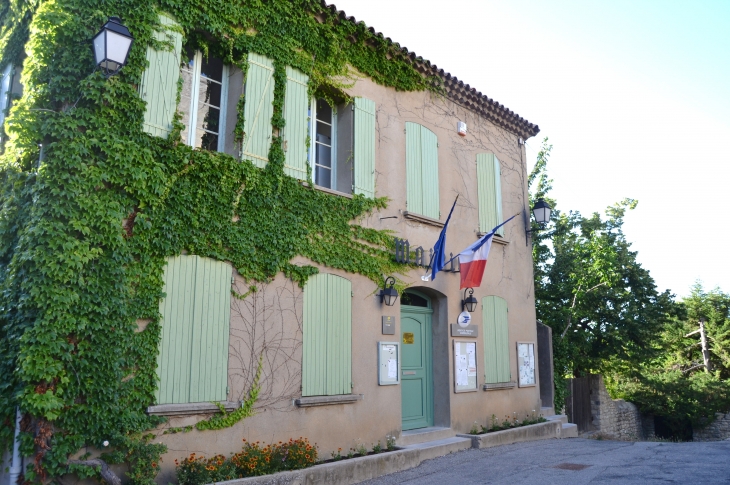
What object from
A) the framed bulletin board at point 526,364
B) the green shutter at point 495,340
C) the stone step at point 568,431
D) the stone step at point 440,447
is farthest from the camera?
the stone step at point 568,431

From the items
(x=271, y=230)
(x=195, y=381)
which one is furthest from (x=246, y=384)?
(x=271, y=230)

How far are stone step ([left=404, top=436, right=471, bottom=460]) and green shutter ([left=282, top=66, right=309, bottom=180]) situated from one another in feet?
14.0

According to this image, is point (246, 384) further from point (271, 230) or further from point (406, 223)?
point (406, 223)

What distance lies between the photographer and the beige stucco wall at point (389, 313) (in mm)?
6836

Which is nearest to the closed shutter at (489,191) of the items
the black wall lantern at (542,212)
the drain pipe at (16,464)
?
the black wall lantern at (542,212)

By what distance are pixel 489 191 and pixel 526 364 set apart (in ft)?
11.7

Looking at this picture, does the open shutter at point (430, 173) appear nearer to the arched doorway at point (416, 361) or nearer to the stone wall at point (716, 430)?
the arched doorway at point (416, 361)

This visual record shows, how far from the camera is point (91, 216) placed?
5.79 metres

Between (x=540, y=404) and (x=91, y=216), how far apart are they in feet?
30.5

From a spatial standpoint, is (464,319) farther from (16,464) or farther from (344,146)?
(16,464)

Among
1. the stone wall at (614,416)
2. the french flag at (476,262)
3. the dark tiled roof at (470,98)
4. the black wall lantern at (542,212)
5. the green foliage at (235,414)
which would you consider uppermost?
the dark tiled roof at (470,98)

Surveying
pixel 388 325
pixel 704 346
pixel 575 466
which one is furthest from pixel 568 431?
pixel 704 346

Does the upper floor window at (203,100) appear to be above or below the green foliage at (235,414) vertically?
above

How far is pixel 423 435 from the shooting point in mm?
8797
